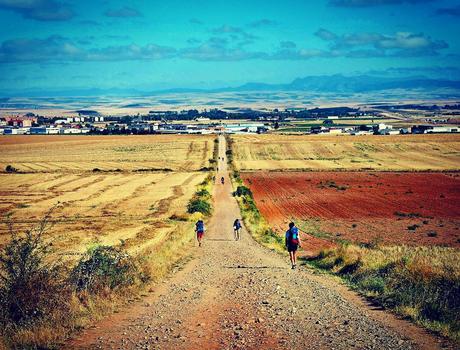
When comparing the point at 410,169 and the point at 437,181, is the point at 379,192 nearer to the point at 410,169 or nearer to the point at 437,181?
the point at 437,181

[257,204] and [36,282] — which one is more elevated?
[36,282]

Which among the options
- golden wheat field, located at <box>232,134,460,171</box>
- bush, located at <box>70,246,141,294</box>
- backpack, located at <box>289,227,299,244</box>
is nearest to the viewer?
bush, located at <box>70,246,141,294</box>

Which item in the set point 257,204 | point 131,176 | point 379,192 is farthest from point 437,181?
point 131,176

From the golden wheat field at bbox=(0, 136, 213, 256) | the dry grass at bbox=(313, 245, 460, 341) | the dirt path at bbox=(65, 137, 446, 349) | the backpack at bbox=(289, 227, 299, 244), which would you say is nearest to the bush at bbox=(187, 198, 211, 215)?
the golden wheat field at bbox=(0, 136, 213, 256)

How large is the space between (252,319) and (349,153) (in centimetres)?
8796

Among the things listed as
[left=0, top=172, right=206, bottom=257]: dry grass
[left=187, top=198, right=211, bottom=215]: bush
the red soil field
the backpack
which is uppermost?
the backpack

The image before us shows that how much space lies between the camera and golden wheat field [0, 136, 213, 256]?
30.3 m

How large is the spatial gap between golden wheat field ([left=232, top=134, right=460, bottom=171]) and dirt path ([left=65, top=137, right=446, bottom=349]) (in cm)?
6179

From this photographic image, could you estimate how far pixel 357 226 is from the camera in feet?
108

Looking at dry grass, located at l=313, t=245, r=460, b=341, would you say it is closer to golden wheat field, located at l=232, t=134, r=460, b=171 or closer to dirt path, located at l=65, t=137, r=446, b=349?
dirt path, located at l=65, t=137, r=446, b=349

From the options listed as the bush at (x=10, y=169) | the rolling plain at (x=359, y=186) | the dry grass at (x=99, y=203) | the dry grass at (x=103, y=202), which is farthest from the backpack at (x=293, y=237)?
the bush at (x=10, y=169)

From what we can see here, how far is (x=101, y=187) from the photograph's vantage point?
5469 centimetres

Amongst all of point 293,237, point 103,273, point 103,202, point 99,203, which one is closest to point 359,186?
point 103,202

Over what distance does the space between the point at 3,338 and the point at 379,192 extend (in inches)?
1780
